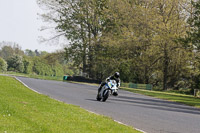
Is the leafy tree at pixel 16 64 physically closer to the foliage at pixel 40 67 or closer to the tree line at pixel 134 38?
the foliage at pixel 40 67

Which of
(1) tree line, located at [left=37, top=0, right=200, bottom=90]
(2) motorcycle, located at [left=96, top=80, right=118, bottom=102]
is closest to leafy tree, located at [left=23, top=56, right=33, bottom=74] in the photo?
(1) tree line, located at [left=37, top=0, right=200, bottom=90]

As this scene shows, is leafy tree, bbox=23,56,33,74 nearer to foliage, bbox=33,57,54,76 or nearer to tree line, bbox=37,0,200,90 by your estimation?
foliage, bbox=33,57,54,76

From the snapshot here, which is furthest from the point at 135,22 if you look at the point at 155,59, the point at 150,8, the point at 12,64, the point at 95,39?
the point at 12,64

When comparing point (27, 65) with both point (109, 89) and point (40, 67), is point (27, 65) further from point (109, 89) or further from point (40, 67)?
point (109, 89)

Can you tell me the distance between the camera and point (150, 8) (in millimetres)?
52375

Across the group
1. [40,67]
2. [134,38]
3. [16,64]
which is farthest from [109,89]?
[16,64]

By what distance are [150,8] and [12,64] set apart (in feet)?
199

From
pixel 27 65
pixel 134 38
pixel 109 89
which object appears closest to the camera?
pixel 109 89

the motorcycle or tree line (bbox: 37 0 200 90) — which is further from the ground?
tree line (bbox: 37 0 200 90)

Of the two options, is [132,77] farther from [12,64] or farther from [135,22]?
[12,64]

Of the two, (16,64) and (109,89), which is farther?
(16,64)

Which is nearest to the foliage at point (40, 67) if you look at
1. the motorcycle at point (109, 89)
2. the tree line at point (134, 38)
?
the tree line at point (134, 38)

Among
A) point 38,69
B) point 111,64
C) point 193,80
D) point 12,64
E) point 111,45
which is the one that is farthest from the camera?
point 12,64

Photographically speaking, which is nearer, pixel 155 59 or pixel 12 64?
pixel 155 59
